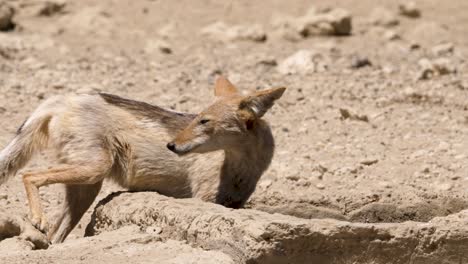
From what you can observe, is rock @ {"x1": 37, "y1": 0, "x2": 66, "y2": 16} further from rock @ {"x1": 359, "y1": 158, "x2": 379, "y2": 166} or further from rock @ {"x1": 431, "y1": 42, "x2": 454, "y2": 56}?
rock @ {"x1": 359, "y1": 158, "x2": 379, "y2": 166}

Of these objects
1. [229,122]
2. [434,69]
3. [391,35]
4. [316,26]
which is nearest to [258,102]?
[229,122]

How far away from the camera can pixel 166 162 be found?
8.01m

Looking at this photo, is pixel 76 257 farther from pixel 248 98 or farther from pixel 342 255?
pixel 248 98

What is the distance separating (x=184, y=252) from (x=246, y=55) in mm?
7638

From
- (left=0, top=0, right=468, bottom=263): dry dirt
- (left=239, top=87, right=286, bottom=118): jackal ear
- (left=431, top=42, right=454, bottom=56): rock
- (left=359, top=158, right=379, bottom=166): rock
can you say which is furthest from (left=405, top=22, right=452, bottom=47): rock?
(left=239, top=87, right=286, bottom=118): jackal ear

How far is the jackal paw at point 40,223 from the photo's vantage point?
7.43 meters

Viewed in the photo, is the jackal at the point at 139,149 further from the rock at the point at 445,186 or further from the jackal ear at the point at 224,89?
the rock at the point at 445,186

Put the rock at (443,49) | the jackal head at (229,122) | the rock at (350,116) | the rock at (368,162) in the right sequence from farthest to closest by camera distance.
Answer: the rock at (443,49) < the rock at (350,116) < the rock at (368,162) < the jackal head at (229,122)

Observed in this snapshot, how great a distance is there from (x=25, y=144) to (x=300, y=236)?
2359 mm

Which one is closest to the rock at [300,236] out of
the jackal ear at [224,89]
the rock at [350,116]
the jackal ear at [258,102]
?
the jackal ear at [258,102]

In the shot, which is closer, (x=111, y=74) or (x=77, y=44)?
(x=111, y=74)

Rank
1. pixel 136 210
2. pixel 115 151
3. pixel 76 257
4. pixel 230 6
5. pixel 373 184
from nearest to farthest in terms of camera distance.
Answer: pixel 76 257 < pixel 136 210 < pixel 115 151 < pixel 373 184 < pixel 230 6

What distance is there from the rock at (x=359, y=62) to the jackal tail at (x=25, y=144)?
6274mm

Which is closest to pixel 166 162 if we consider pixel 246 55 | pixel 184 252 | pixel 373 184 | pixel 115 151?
pixel 115 151
